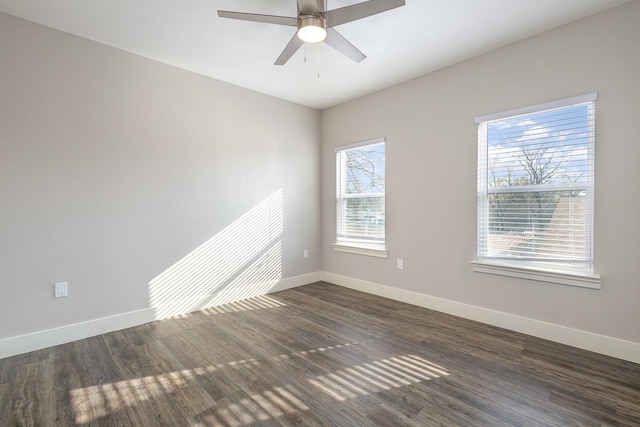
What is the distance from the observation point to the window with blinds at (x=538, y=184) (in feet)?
8.06

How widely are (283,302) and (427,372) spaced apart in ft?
6.60

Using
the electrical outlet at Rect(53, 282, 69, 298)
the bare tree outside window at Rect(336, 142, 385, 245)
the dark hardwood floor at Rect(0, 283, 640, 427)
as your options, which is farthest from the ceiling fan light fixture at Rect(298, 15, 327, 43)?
the electrical outlet at Rect(53, 282, 69, 298)

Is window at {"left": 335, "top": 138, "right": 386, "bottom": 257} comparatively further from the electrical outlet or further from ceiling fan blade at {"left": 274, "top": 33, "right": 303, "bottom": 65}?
the electrical outlet

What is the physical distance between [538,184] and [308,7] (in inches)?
96.1

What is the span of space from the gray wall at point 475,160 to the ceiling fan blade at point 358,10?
1.70m

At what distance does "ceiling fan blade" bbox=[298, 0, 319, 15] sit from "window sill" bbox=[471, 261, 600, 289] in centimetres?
268

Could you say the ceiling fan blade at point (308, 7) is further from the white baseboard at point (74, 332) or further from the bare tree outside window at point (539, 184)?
the white baseboard at point (74, 332)

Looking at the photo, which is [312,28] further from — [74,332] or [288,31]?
[74,332]

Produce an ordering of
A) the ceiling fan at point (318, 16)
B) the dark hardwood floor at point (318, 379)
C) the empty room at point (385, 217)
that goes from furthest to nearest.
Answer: the empty room at point (385, 217) < the ceiling fan at point (318, 16) < the dark hardwood floor at point (318, 379)

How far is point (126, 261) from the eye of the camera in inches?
115

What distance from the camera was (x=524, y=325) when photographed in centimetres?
273

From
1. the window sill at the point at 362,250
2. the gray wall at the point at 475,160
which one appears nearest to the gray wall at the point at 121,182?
the window sill at the point at 362,250

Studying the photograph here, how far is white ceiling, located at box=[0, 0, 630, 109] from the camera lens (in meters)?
2.25

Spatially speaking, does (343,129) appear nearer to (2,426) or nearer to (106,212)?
(106,212)
